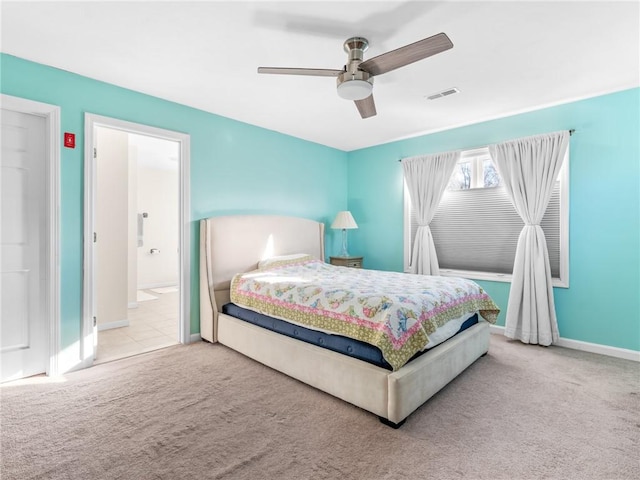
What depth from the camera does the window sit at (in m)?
3.56

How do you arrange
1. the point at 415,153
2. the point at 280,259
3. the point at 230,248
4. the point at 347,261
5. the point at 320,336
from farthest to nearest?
the point at 347,261, the point at 415,153, the point at 280,259, the point at 230,248, the point at 320,336

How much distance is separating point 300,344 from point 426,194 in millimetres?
2908

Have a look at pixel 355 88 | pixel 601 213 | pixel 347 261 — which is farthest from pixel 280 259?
pixel 601 213

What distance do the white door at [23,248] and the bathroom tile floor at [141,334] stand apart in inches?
22.6

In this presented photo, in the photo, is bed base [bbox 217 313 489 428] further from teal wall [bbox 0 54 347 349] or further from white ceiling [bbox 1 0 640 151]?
white ceiling [bbox 1 0 640 151]

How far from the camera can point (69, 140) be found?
9.20 feet

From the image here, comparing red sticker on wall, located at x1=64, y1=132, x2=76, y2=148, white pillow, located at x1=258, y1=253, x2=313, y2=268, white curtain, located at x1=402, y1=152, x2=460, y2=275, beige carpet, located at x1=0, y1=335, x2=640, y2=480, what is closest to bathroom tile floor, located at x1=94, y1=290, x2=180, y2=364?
beige carpet, located at x1=0, y1=335, x2=640, y2=480

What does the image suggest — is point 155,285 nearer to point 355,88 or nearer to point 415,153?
point 415,153

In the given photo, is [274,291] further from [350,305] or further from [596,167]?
[596,167]

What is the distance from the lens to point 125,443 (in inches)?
73.2

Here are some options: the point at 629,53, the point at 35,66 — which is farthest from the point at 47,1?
the point at 629,53

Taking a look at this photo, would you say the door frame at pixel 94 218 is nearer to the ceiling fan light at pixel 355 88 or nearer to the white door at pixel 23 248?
the white door at pixel 23 248

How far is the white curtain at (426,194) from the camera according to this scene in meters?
4.35

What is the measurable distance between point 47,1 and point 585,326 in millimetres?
5251
